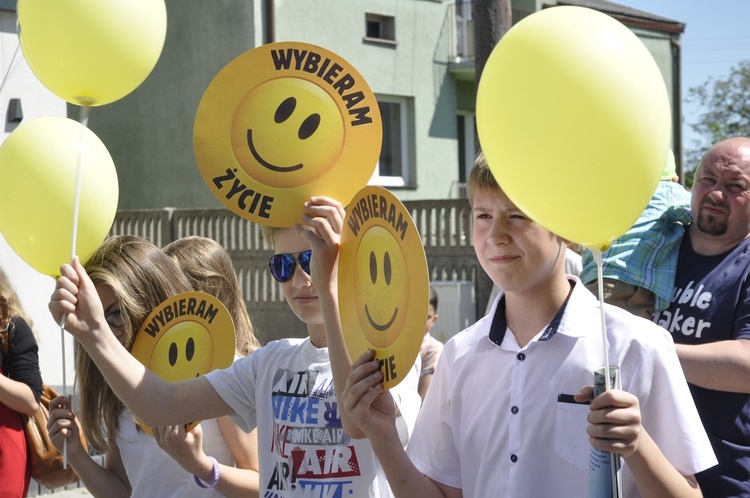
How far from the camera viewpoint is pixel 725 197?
2830 mm

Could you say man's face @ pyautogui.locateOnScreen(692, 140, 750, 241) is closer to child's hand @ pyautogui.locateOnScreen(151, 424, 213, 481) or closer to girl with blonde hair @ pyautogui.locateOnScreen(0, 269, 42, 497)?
child's hand @ pyautogui.locateOnScreen(151, 424, 213, 481)

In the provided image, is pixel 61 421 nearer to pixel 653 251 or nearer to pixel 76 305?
pixel 76 305

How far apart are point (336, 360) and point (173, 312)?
0.76 metres

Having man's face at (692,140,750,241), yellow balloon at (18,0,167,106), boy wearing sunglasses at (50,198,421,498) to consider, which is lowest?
boy wearing sunglasses at (50,198,421,498)

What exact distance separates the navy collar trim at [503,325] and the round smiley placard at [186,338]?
2.91 feet

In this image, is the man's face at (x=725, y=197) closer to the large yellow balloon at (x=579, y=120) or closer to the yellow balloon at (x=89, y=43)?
the large yellow balloon at (x=579, y=120)

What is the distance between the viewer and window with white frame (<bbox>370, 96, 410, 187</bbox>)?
18.4 meters

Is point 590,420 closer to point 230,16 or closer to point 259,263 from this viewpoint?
point 259,263

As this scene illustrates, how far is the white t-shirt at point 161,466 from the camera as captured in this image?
2.87m

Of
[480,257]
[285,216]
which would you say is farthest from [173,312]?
[480,257]

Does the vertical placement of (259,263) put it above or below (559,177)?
below

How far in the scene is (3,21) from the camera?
25.2 ft

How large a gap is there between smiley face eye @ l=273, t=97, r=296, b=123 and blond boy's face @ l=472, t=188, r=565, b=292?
63 cm

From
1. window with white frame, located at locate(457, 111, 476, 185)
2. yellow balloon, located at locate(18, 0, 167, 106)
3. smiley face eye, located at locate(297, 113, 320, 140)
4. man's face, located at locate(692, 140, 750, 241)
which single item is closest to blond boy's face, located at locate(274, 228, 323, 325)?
smiley face eye, located at locate(297, 113, 320, 140)
